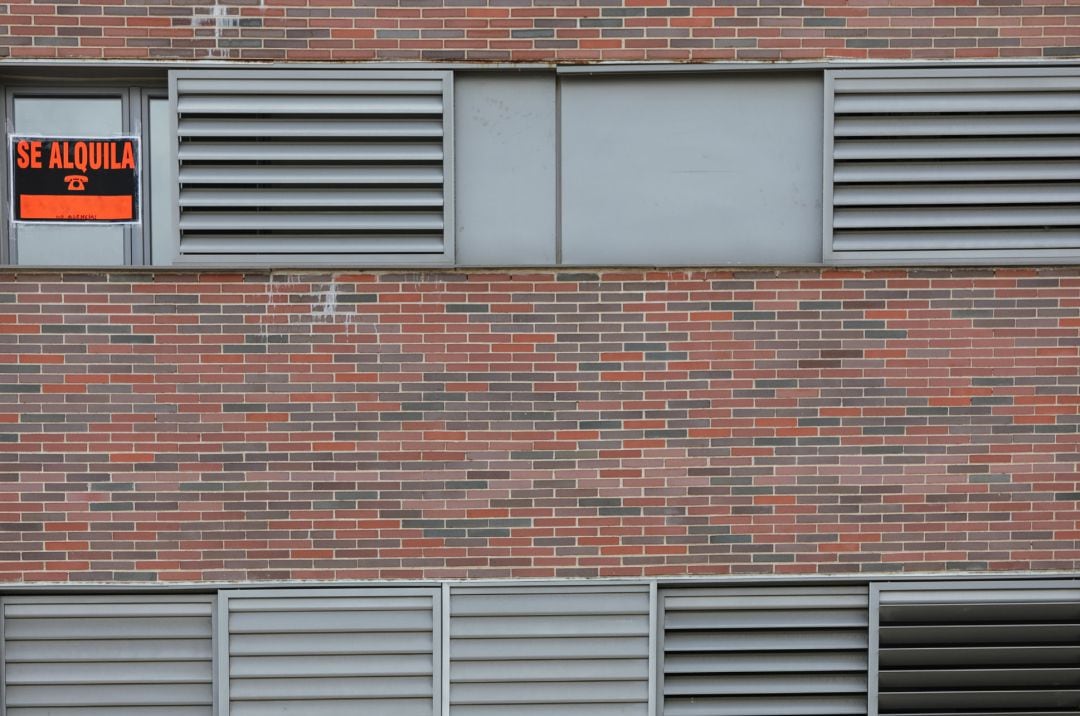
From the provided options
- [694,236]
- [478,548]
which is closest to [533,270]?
[694,236]

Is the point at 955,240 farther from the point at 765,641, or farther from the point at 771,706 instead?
the point at 771,706

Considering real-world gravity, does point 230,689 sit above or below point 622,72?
below

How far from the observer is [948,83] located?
5.21 metres

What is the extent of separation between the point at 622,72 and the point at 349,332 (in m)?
2.17

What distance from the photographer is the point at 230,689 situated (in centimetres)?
525

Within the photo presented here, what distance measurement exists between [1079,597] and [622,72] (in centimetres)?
410

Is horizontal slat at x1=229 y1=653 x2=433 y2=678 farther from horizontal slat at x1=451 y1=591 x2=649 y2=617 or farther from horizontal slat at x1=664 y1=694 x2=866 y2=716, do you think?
horizontal slat at x1=664 y1=694 x2=866 y2=716

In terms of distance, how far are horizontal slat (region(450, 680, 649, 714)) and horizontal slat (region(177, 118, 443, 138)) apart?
10.7 feet

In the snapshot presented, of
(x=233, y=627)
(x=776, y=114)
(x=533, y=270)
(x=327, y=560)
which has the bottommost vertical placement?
(x=233, y=627)

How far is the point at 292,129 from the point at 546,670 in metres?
3.49

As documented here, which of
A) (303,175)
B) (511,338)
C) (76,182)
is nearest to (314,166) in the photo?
(303,175)

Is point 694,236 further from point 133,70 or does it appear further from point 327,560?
point 133,70

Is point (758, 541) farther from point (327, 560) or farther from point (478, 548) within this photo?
point (327, 560)

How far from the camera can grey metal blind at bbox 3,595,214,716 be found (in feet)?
17.2
